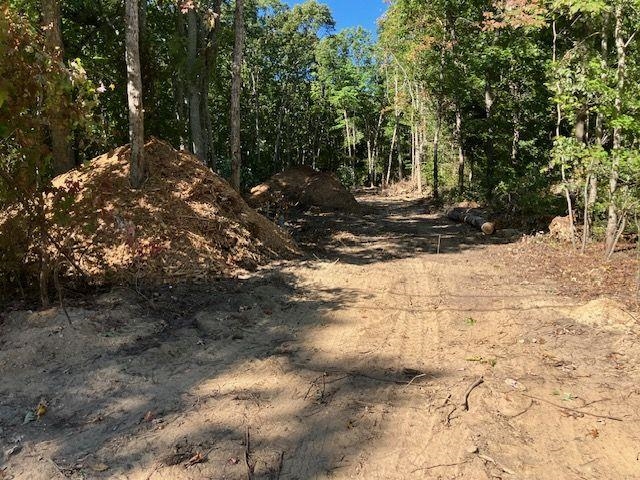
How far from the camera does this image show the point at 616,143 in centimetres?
936

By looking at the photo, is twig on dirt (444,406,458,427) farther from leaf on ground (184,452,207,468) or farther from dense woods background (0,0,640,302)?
dense woods background (0,0,640,302)

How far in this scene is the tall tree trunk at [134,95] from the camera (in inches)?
313

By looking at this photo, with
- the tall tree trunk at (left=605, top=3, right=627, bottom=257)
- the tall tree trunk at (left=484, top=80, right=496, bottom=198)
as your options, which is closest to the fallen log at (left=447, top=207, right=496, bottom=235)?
the tall tree trunk at (left=484, top=80, right=496, bottom=198)

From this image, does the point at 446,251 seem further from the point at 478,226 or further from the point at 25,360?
the point at 25,360

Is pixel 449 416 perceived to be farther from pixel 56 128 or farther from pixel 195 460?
pixel 56 128

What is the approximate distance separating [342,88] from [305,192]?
55.5 ft

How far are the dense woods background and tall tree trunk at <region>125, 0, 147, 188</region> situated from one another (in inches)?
1.0

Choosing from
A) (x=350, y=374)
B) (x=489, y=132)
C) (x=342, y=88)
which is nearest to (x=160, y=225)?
(x=350, y=374)

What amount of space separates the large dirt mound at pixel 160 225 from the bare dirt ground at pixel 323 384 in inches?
29.1

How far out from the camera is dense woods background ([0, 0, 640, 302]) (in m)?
5.99

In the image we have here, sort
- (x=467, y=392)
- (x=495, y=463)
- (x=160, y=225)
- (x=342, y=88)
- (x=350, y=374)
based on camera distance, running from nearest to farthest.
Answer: (x=495, y=463) < (x=467, y=392) < (x=350, y=374) < (x=160, y=225) < (x=342, y=88)

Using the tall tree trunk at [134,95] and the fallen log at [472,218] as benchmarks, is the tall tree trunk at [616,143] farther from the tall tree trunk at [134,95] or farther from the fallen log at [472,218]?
the tall tree trunk at [134,95]

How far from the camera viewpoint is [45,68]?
5359 mm

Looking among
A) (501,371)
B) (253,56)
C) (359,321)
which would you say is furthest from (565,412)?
(253,56)
